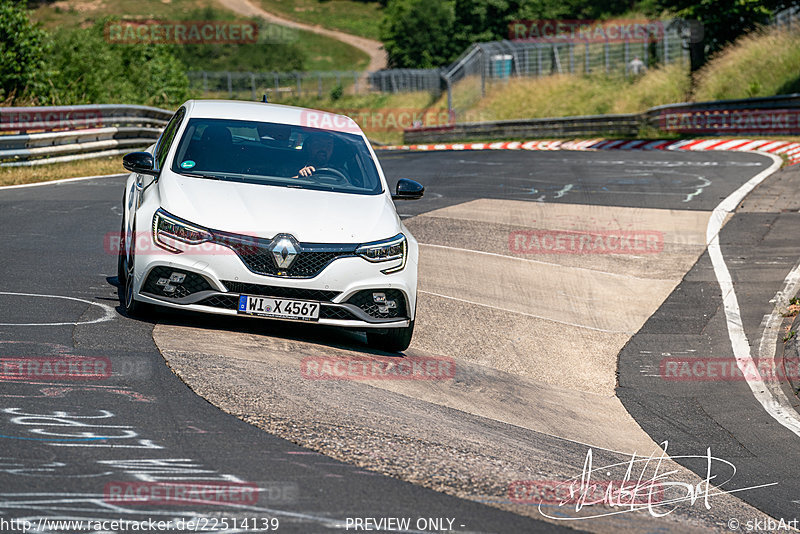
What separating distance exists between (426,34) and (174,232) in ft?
267

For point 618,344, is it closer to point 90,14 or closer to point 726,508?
point 726,508

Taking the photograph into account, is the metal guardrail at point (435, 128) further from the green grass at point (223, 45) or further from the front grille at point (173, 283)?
the green grass at point (223, 45)

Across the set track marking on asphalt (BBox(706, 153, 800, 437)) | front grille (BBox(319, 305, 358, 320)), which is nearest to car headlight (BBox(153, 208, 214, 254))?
front grille (BBox(319, 305, 358, 320))

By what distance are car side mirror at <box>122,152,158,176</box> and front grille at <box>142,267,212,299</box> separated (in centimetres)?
114

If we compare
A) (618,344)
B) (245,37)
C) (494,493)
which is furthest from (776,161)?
(245,37)

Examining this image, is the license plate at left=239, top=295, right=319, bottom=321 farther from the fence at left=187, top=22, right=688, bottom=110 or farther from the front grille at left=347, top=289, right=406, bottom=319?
the fence at left=187, top=22, right=688, bottom=110

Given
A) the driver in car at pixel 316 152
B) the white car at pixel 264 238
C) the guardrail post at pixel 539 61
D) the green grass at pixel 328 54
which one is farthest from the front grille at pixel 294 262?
the green grass at pixel 328 54

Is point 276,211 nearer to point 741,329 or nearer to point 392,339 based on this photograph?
point 392,339

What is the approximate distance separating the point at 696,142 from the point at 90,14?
109 m

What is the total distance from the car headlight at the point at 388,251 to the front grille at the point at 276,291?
1.32ft

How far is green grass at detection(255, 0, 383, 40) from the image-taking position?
128 metres

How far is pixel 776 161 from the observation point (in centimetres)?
2208

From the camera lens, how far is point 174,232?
23.9 ft

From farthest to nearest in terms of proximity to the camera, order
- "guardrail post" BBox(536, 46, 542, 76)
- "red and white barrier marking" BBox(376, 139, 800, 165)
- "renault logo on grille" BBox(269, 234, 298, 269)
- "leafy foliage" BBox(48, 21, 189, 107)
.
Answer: "guardrail post" BBox(536, 46, 542, 76) < "leafy foliage" BBox(48, 21, 189, 107) < "red and white barrier marking" BBox(376, 139, 800, 165) < "renault logo on grille" BBox(269, 234, 298, 269)
